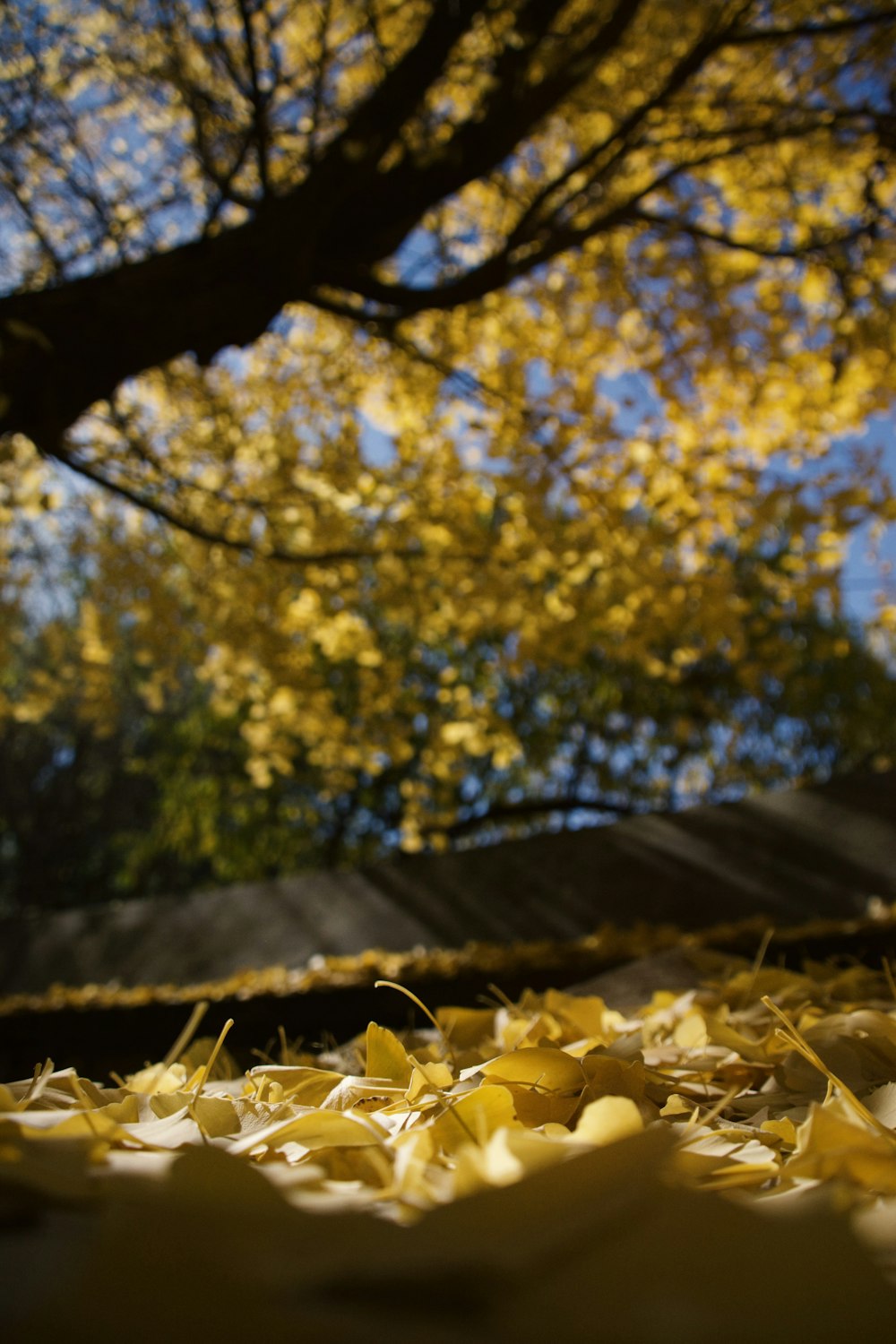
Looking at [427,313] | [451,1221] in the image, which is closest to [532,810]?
[427,313]

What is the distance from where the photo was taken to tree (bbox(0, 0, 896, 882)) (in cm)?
213

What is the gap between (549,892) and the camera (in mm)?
3008

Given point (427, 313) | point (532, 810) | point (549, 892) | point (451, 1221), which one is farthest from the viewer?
point (532, 810)

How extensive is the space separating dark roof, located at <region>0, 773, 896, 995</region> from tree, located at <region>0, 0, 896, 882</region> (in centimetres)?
81

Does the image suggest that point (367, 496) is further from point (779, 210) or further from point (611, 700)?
point (611, 700)

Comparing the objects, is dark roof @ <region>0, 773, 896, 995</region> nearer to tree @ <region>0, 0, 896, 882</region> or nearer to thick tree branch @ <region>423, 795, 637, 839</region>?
tree @ <region>0, 0, 896, 882</region>

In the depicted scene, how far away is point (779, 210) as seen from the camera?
11.7ft

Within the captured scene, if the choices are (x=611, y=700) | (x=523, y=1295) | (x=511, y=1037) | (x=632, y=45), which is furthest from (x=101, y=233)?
(x=611, y=700)

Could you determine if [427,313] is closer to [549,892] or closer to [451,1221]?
[549,892]

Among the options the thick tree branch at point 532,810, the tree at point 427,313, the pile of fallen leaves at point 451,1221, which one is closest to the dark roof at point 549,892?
the tree at point 427,313

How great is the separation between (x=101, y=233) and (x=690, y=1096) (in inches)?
95.1

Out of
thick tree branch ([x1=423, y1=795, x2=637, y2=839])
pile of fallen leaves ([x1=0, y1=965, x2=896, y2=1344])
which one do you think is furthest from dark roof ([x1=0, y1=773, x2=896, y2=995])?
thick tree branch ([x1=423, y1=795, x2=637, y2=839])

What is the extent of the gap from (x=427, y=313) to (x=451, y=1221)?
3464 mm

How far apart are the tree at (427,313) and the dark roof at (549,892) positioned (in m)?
0.81
